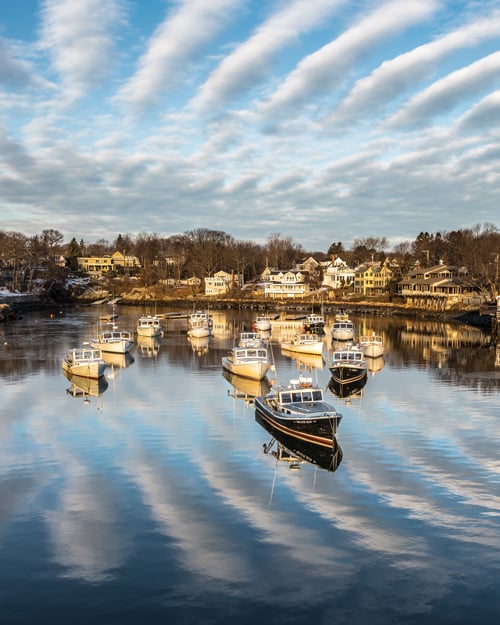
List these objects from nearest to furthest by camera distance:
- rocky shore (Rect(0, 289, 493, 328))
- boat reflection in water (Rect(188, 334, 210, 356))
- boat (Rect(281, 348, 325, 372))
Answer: boat (Rect(281, 348, 325, 372)) → boat reflection in water (Rect(188, 334, 210, 356)) → rocky shore (Rect(0, 289, 493, 328))

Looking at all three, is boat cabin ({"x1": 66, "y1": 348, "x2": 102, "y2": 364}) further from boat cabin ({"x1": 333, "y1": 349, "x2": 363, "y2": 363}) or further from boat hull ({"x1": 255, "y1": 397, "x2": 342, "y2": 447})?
boat hull ({"x1": 255, "y1": 397, "x2": 342, "y2": 447})

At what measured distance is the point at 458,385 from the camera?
49.2 m

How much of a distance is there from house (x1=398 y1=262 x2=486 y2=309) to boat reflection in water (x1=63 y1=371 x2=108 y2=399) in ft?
321

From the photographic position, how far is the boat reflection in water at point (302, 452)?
28.0 meters

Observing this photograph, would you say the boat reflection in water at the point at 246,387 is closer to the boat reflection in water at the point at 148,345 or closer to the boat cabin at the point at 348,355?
the boat cabin at the point at 348,355

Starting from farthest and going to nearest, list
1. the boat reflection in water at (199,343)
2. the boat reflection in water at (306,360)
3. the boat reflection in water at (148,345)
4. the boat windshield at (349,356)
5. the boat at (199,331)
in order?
the boat at (199,331), the boat reflection in water at (199,343), the boat reflection in water at (148,345), the boat reflection in water at (306,360), the boat windshield at (349,356)

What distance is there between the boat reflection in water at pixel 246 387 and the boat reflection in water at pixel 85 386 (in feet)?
36.0

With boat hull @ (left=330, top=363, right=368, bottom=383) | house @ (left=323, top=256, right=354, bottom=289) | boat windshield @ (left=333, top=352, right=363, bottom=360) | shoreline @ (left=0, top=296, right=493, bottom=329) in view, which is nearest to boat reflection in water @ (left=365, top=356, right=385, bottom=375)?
boat windshield @ (left=333, top=352, right=363, bottom=360)

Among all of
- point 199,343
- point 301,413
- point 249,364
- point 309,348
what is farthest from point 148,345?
point 301,413

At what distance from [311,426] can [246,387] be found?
18.4 metres

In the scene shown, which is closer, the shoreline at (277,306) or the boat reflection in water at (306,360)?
the boat reflection in water at (306,360)

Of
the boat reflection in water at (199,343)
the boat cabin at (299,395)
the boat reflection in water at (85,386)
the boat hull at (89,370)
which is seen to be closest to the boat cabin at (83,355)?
the boat hull at (89,370)

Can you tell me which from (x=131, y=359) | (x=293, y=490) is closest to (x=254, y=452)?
(x=293, y=490)

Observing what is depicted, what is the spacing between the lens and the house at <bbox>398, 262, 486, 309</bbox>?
5143 inches
